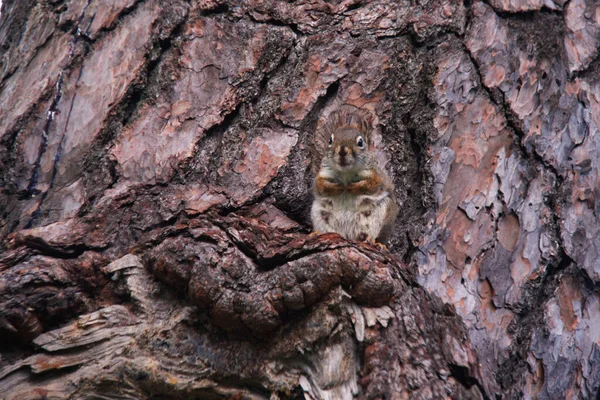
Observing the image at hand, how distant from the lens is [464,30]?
396cm

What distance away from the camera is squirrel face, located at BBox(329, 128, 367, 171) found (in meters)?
4.45

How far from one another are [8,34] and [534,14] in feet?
11.2

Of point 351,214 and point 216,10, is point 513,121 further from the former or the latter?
point 216,10

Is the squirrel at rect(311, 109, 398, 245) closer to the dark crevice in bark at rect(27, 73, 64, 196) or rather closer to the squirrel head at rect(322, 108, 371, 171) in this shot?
the squirrel head at rect(322, 108, 371, 171)

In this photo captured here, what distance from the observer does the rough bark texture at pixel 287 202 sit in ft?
9.75

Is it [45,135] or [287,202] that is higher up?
[45,135]

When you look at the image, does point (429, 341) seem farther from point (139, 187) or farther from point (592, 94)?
point (592, 94)

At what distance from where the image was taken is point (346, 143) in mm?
4488

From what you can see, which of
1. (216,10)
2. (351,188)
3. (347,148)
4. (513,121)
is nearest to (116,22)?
(216,10)

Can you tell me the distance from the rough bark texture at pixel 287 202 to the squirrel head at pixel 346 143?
30 centimetres

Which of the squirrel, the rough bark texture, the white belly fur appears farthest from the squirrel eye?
the rough bark texture

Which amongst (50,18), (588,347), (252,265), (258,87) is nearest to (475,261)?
(588,347)

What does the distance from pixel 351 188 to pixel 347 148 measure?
270 millimetres

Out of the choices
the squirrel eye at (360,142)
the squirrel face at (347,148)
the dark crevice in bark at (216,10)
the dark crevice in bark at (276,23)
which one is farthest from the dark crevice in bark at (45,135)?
the squirrel eye at (360,142)
